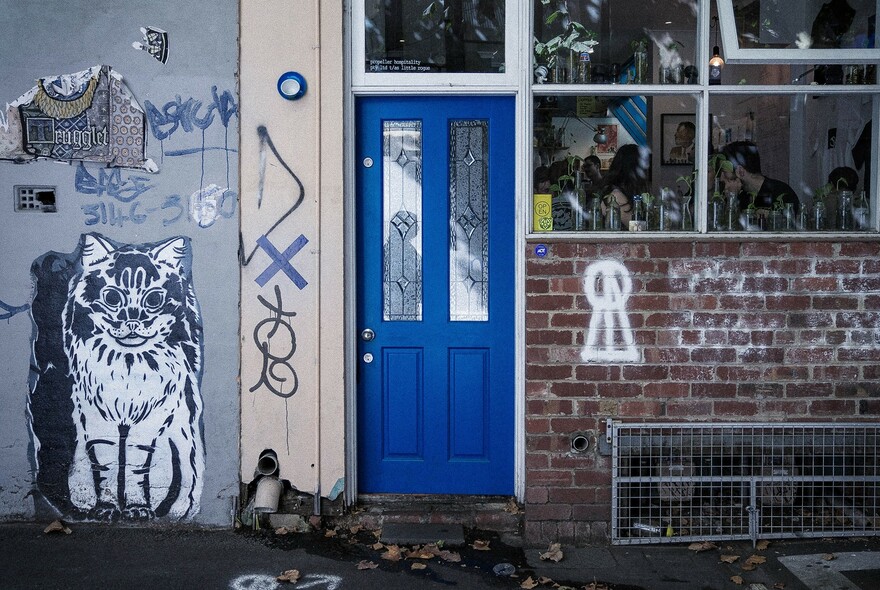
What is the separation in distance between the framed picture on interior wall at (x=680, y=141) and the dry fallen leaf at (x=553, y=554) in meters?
2.43

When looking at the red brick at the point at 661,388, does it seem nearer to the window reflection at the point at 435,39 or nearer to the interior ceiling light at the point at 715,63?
the interior ceiling light at the point at 715,63

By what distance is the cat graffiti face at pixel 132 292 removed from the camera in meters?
5.16

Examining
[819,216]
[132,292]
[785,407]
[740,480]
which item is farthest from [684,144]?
[132,292]

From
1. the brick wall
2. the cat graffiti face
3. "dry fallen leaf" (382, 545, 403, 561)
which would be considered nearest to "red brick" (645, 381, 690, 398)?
the brick wall

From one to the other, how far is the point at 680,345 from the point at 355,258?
2.09 meters

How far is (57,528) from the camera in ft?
16.6

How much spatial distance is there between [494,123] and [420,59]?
0.62 m

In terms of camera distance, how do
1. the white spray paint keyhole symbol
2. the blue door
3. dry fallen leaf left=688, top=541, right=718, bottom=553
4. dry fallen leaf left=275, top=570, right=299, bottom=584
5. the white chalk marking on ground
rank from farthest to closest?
1. the blue door
2. the white spray paint keyhole symbol
3. dry fallen leaf left=688, top=541, right=718, bottom=553
4. dry fallen leaf left=275, top=570, right=299, bottom=584
5. the white chalk marking on ground

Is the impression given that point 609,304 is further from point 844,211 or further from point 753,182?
point 844,211

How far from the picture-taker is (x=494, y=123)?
5.23 metres

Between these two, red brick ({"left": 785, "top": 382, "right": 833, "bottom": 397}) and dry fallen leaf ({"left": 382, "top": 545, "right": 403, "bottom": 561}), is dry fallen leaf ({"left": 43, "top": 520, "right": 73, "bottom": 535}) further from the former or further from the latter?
red brick ({"left": 785, "top": 382, "right": 833, "bottom": 397})

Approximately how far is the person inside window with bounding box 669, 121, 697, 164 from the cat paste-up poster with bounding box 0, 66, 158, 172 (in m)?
3.25

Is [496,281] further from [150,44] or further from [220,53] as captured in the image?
[150,44]

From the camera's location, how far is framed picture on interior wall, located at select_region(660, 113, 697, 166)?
16.8ft
